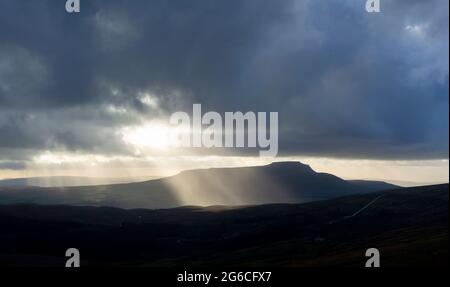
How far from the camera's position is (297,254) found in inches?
7795
